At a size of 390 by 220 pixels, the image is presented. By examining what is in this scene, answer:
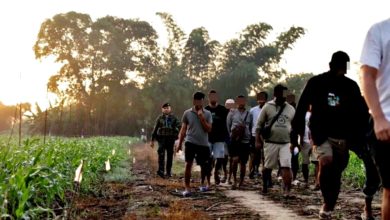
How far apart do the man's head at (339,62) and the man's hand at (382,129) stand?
2.83 m

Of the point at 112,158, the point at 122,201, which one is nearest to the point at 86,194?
the point at 122,201

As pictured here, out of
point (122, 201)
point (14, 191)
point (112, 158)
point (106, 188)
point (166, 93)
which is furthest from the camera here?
point (166, 93)

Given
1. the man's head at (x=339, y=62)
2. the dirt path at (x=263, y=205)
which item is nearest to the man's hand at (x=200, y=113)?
the dirt path at (x=263, y=205)

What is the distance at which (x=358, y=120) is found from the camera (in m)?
5.87

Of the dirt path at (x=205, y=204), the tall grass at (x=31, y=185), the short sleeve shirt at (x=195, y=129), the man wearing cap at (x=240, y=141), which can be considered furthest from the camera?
the man wearing cap at (x=240, y=141)

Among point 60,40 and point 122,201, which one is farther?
point 60,40

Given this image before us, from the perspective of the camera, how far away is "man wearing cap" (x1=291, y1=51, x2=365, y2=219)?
5613mm

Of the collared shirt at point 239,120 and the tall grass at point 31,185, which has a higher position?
the collared shirt at point 239,120

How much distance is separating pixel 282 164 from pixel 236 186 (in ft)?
6.96

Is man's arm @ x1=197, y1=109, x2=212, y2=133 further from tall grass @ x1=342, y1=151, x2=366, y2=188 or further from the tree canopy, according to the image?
the tree canopy

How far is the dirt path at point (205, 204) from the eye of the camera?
6.84m

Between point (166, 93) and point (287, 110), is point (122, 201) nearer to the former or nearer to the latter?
point (287, 110)

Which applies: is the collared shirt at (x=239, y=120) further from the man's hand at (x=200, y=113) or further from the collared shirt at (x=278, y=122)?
the collared shirt at (x=278, y=122)

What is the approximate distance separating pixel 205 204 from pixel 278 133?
66.7 inches
